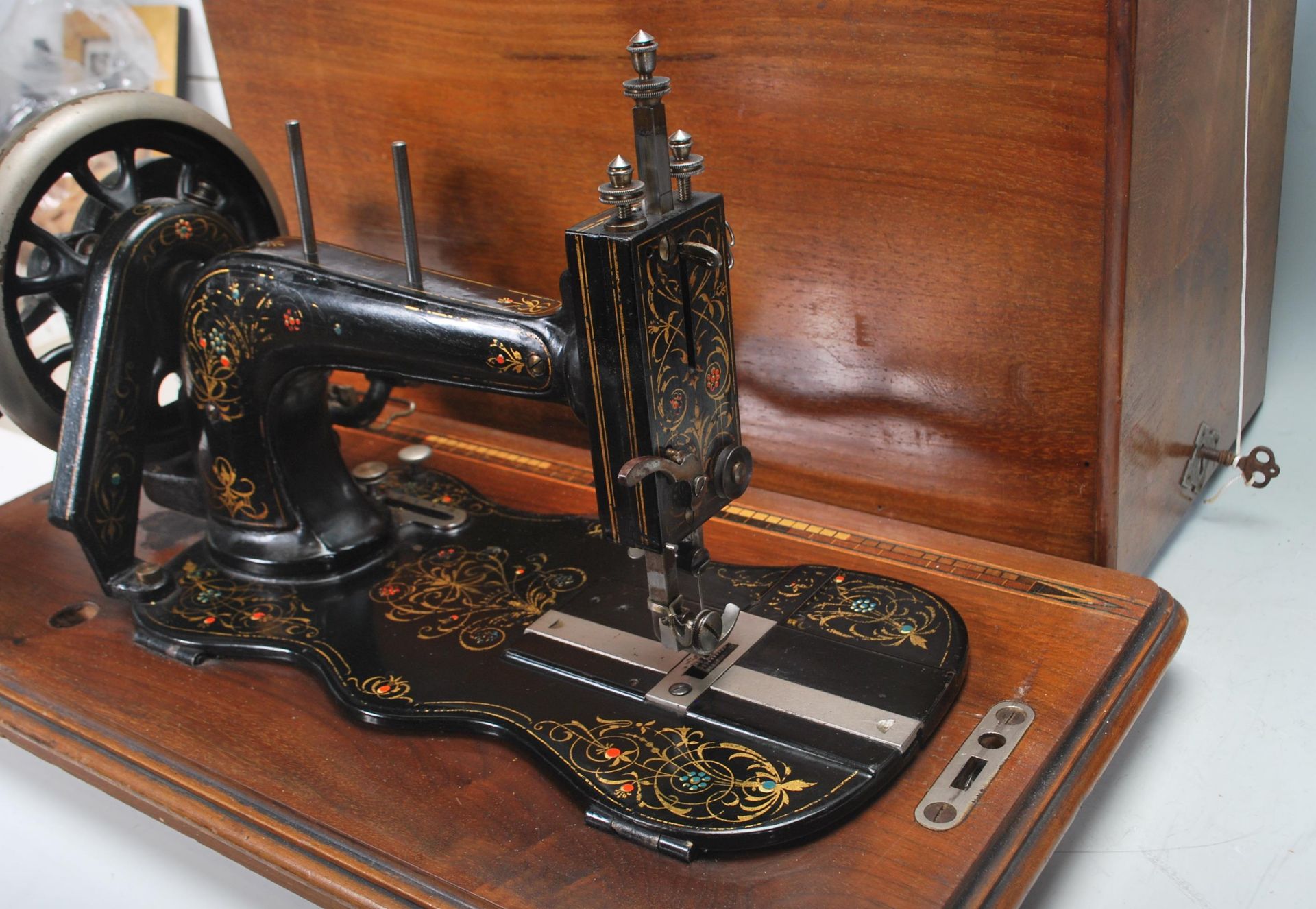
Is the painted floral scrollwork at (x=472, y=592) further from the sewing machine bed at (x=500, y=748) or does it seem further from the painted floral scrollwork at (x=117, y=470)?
the painted floral scrollwork at (x=117, y=470)

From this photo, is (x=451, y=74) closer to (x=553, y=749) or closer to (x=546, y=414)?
(x=546, y=414)

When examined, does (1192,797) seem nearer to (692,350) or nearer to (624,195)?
(692,350)

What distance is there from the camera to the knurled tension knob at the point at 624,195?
1065mm

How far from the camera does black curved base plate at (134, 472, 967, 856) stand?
1149 mm

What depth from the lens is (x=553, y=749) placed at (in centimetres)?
123

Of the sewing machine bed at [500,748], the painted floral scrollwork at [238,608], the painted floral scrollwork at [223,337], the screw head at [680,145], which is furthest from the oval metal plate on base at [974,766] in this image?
the painted floral scrollwork at [223,337]

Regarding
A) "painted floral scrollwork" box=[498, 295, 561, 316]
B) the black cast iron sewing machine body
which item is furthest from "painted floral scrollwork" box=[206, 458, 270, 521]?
"painted floral scrollwork" box=[498, 295, 561, 316]

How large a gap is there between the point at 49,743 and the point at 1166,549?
131 centimetres

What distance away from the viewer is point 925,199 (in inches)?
57.5

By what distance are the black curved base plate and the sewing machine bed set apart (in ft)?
0.05

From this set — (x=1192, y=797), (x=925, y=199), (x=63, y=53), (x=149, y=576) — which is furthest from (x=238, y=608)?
(x=63, y=53)

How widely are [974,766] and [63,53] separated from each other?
2.50 metres

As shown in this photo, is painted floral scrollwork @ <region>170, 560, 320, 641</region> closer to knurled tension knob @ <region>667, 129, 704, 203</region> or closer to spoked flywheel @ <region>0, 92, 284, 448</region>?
spoked flywheel @ <region>0, 92, 284, 448</region>

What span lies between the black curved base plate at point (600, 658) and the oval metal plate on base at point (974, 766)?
0.04 m
